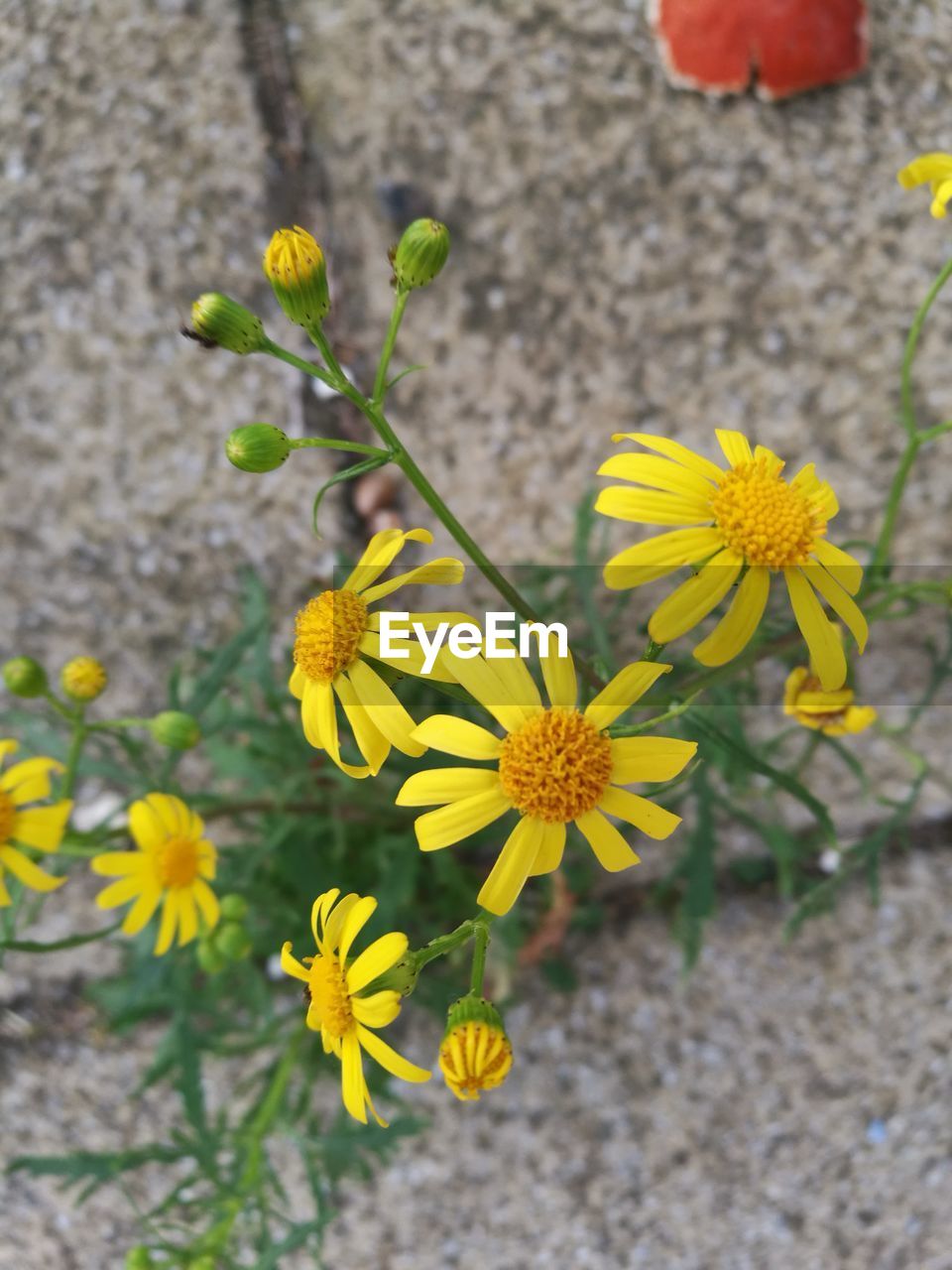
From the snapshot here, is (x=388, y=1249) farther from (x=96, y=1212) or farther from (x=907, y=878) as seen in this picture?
(x=907, y=878)

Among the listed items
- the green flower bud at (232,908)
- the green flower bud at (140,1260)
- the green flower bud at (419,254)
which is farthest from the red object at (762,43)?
the green flower bud at (140,1260)

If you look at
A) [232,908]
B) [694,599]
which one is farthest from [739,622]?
[232,908]

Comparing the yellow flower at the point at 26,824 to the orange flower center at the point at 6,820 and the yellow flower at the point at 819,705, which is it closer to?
the orange flower center at the point at 6,820

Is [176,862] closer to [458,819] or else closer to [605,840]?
[458,819]

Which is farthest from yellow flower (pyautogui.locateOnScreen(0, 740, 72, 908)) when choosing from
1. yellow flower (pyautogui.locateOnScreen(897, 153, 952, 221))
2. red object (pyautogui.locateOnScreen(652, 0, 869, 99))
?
red object (pyautogui.locateOnScreen(652, 0, 869, 99))

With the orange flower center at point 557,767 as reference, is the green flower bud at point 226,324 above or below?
above

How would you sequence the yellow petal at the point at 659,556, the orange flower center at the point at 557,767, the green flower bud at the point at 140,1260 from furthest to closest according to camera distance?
1. the green flower bud at the point at 140,1260
2. the orange flower center at the point at 557,767
3. the yellow petal at the point at 659,556

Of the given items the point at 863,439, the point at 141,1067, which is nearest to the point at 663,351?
the point at 863,439
